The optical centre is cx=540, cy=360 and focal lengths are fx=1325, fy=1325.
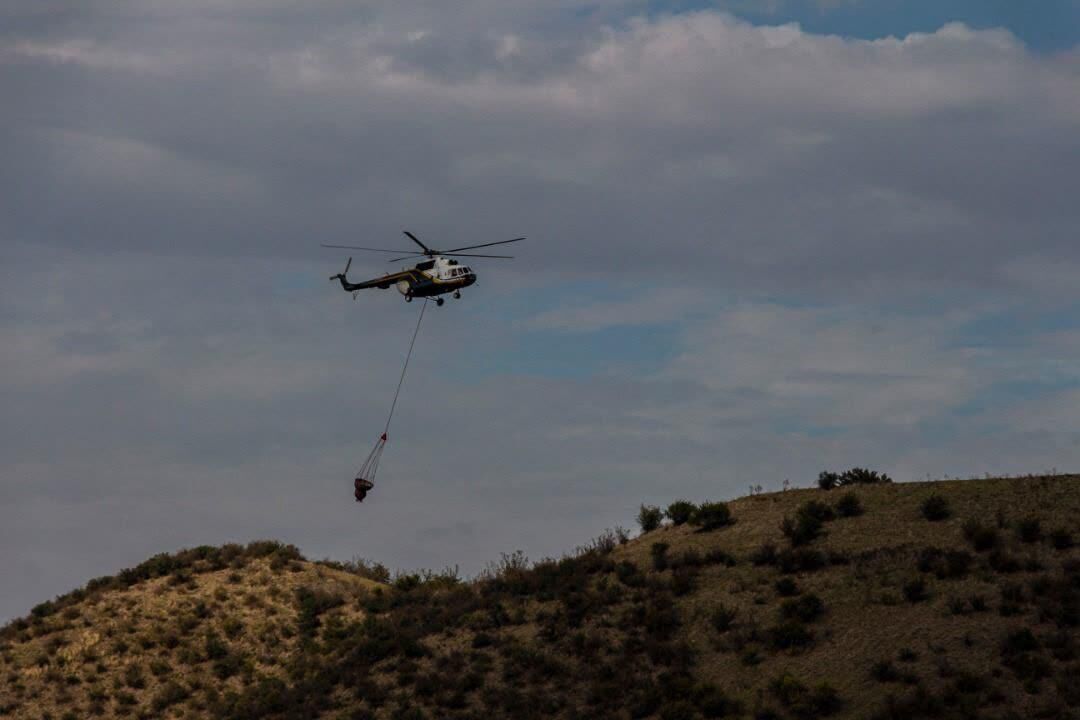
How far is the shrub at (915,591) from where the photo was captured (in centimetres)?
3866

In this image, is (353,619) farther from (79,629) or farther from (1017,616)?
(1017,616)

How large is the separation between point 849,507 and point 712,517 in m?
5.05

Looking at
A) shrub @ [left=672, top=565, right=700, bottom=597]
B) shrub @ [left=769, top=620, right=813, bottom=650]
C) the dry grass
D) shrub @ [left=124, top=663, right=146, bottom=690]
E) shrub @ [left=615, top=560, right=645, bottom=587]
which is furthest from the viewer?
shrub @ [left=124, top=663, right=146, bottom=690]

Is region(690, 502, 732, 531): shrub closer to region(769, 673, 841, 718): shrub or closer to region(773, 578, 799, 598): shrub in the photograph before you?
region(773, 578, 799, 598): shrub

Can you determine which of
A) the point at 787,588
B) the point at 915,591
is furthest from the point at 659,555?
the point at 915,591

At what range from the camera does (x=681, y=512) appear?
4962cm

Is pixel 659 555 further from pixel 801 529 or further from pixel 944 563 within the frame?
pixel 944 563

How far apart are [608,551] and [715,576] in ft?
22.0

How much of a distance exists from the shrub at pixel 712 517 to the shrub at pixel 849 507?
4.13 m

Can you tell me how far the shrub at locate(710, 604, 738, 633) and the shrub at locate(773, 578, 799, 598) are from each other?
164 cm

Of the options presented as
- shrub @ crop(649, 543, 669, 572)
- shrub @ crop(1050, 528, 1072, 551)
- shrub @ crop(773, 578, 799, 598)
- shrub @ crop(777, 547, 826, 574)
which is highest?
shrub @ crop(649, 543, 669, 572)

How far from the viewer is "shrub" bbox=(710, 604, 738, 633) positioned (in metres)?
39.8

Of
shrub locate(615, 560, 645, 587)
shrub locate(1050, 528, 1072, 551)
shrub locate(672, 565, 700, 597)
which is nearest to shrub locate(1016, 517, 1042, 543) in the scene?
shrub locate(1050, 528, 1072, 551)

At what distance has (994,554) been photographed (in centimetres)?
3953
